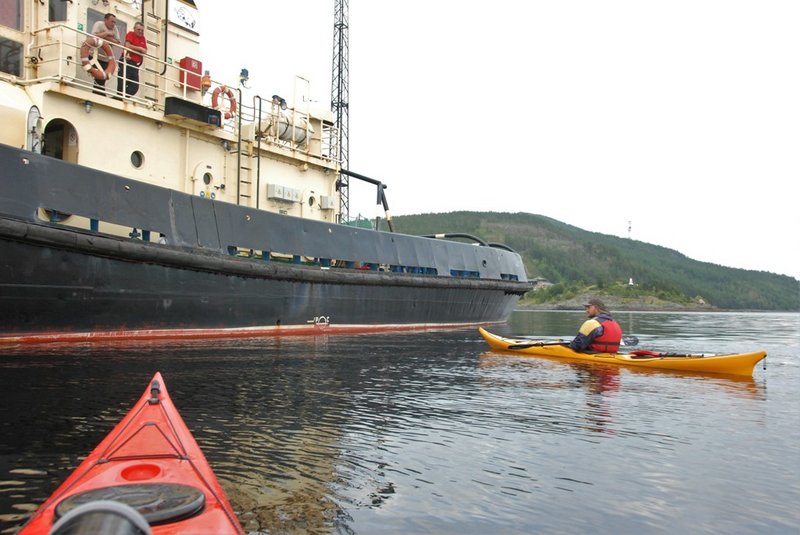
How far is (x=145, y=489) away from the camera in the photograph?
240 cm

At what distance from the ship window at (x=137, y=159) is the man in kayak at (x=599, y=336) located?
7.76m

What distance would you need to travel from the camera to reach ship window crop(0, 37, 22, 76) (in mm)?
10062

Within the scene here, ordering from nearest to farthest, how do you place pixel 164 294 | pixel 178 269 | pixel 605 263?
1. pixel 164 294
2. pixel 178 269
3. pixel 605 263

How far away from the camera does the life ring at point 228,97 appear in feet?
40.7

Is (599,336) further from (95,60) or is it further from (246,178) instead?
(95,60)

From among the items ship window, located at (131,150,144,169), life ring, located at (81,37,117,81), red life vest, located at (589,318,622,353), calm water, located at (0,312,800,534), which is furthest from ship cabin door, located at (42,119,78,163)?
red life vest, located at (589,318,622,353)

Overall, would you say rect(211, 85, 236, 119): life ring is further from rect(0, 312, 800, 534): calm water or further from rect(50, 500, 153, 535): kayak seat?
rect(50, 500, 153, 535): kayak seat

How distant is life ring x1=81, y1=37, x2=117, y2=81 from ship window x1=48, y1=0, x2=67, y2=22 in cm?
59

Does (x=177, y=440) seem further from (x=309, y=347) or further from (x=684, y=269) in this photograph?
(x=684, y=269)

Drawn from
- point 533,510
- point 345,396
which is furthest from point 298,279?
point 533,510

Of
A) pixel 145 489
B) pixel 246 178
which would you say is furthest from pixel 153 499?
pixel 246 178

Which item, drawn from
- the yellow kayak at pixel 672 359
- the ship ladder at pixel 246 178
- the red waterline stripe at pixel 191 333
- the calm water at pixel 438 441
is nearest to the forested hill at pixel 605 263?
the red waterline stripe at pixel 191 333

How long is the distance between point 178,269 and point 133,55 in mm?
3958

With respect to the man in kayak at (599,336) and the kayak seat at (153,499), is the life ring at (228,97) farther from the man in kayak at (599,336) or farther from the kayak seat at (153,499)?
the kayak seat at (153,499)
